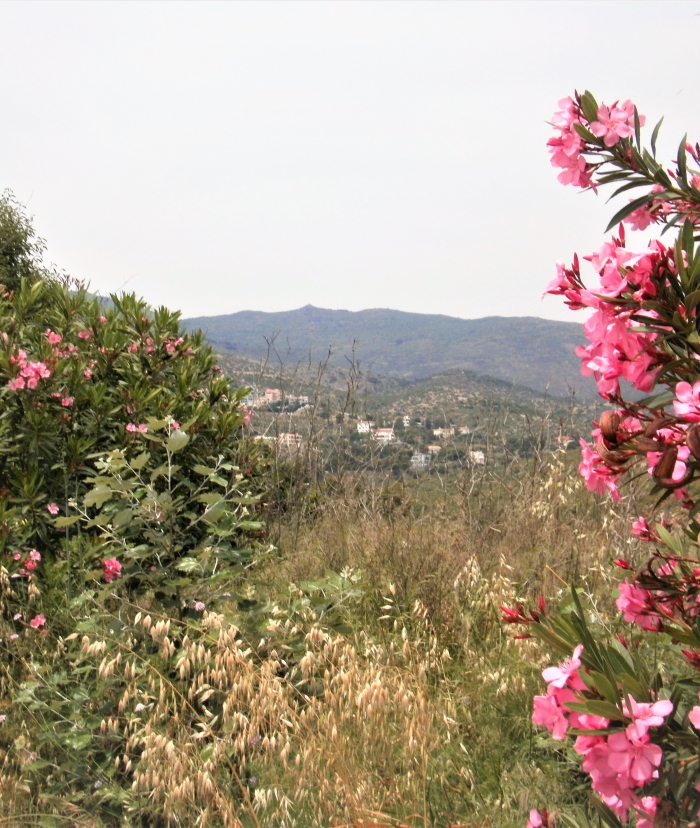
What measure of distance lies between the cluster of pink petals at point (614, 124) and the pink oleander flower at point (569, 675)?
0.87 m

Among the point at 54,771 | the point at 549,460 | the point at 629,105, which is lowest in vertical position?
the point at 54,771

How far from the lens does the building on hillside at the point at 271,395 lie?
6676 millimetres

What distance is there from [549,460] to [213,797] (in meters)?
4.31

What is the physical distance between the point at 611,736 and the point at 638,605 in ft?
1.00

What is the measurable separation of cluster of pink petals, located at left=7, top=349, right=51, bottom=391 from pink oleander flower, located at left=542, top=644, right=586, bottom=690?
10.4 feet

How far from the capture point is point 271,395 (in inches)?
266

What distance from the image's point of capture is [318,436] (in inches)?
251

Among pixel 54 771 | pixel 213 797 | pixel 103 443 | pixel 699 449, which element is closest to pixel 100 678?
pixel 54 771

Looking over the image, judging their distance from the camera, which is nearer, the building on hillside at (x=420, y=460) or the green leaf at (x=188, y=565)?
the green leaf at (x=188, y=565)

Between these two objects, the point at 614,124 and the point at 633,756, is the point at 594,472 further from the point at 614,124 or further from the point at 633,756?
the point at 614,124

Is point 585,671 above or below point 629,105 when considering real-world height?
below

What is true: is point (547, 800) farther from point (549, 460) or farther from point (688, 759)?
point (549, 460)

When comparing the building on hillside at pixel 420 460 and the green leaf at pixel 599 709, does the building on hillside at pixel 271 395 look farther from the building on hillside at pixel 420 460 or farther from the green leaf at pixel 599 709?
the green leaf at pixel 599 709

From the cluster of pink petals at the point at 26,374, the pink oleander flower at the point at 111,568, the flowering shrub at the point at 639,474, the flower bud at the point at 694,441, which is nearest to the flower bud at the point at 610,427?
the flowering shrub at the point at 639,474
